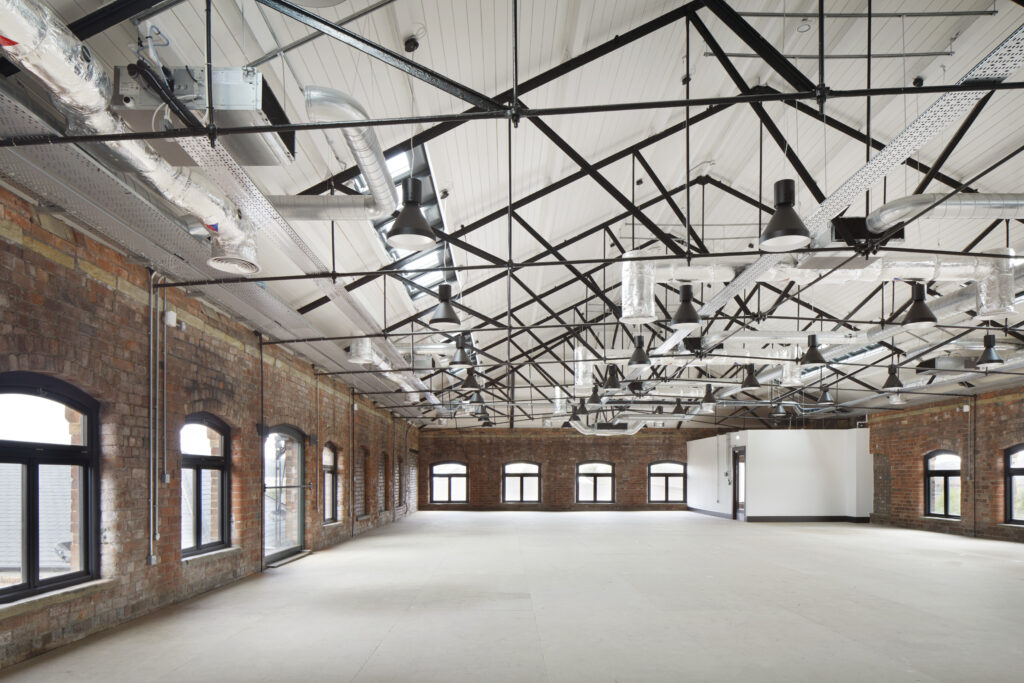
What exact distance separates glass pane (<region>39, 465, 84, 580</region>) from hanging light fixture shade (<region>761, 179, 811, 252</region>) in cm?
554

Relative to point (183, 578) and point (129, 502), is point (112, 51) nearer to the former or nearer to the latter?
point (129, 502)

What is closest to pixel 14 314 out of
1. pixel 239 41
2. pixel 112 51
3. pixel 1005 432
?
pixel 112 51

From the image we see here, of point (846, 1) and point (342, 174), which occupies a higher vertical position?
point (846, 1)

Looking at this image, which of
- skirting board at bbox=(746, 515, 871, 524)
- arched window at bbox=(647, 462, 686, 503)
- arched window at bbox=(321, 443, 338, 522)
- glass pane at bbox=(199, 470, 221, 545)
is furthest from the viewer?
arched window at bbox=(647, 462, 686, 503)

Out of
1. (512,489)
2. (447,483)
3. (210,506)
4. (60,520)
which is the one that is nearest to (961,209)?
(60,520)

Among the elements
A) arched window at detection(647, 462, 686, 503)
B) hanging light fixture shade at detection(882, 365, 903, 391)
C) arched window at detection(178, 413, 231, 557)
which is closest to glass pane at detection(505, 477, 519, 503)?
arched window at detection(647, 462, 686, 503)

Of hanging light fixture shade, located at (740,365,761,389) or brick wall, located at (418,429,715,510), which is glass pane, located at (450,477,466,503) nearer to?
brick wall, located at (418,429,715,510)

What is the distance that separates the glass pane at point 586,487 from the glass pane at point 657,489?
7.30 feet

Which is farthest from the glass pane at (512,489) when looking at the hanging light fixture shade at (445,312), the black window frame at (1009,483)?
the hanging light fixture shade at (445,312)

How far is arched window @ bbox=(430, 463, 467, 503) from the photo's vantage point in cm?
2517

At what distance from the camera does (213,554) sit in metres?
7.70

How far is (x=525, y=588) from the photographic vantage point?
26.4 ft

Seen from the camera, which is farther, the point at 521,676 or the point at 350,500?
the point at 350,500

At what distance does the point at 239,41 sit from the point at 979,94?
14.3 ft
